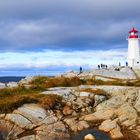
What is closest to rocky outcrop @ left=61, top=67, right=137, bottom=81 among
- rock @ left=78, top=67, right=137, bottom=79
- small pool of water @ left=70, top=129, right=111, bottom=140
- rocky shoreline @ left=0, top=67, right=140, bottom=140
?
rock @ left=78, top=67, right=137, bottom=79

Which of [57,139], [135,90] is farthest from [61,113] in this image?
[135,90]

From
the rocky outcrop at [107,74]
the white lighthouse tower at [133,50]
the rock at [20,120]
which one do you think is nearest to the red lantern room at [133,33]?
the white lighthouse tower at [133,50]

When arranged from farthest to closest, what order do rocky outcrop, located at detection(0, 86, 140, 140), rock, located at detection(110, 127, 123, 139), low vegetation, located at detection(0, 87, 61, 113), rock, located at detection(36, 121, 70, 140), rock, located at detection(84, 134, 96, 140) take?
low vegetation, located at detection(0, 87, 61, 113)
rocky outcrop, located at detection(0, 86, 140, 140)
rock, located at detection(110, 127, 123, 139)
rock, located at detection(84, 134, 96, 140)
rock, located at detection(36, 121, 70, 140)

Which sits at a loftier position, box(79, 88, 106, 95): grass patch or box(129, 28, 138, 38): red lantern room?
box(129, 28, 138, 38): red lantern room

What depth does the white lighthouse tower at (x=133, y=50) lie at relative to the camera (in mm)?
77062

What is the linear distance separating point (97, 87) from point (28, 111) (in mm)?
11142

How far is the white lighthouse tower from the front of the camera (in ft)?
253

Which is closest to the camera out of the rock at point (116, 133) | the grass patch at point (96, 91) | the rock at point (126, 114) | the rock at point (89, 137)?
the rock at point (89, 137)

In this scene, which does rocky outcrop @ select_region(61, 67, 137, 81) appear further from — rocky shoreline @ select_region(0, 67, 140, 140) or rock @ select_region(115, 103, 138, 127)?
rock @ select_region(115, 103, 138, 127)

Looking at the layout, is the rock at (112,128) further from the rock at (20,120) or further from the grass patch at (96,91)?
the grass patch at (96,91)

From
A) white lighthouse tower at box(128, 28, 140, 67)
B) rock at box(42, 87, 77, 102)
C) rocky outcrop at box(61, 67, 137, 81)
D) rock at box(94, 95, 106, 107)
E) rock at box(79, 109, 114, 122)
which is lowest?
rock at box(79, 109, 114, 122)

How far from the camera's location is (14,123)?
33188mm

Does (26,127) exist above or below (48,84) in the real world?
below

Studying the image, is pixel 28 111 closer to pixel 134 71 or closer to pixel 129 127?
pixel 129 127
